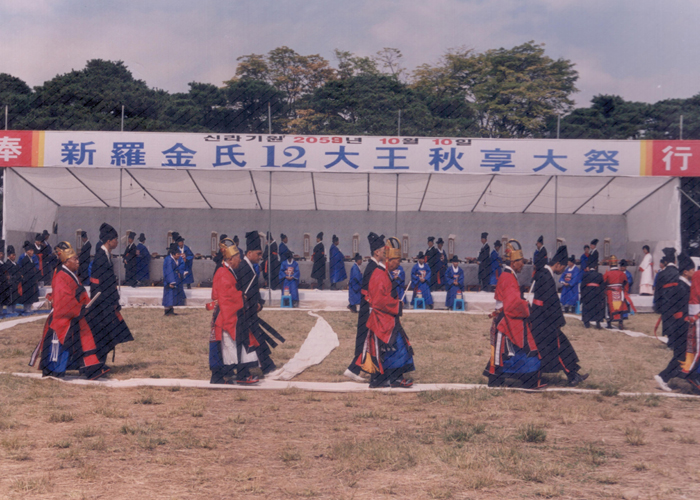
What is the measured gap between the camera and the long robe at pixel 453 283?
1445cm

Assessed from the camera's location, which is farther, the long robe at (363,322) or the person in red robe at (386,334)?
the long robe at (363,322)

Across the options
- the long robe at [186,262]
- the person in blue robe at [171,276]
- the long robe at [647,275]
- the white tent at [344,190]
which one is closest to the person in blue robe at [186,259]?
the long robe at [186,262]

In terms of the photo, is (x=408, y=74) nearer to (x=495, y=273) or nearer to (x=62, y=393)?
(x=495, y=273)

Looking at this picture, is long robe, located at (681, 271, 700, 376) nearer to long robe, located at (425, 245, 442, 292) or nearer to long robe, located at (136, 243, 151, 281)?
long robe, located at (425, 245, 442, 292)

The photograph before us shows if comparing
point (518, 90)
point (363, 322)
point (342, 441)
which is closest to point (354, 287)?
point (363, 322)

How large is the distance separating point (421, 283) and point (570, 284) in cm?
348

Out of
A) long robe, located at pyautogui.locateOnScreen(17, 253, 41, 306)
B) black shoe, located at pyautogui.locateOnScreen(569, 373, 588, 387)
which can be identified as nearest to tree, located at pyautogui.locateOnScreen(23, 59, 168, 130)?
long robe, located at pyautogui.locateOnScreen(17, 253, 41, 306)

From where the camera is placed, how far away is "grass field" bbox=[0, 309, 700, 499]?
3877mm

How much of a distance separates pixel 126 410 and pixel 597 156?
11545mm

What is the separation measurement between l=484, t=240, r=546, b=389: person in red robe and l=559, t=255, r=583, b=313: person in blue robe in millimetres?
7956

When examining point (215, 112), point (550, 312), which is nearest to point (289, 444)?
point (550, 312)

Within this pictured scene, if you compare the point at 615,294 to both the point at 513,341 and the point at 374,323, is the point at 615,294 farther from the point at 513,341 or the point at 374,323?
the point at 374,323

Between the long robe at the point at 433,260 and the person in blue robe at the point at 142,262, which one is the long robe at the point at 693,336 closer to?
the long robe at the point at 433,260

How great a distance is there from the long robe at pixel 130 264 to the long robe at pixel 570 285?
11.0 metres
